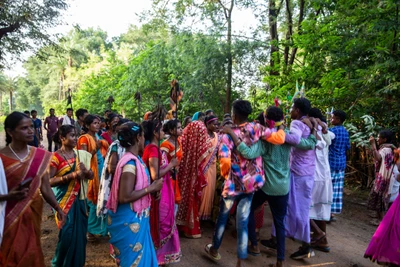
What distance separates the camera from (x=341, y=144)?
5645 mm

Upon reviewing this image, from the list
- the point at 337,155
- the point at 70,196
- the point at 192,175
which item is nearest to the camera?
the point at 70,196

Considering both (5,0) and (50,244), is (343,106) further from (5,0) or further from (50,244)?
(5,0)

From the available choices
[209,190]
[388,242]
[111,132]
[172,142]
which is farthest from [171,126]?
[388,242]

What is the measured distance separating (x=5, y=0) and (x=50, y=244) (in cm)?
955

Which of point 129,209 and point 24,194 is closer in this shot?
point 24,194

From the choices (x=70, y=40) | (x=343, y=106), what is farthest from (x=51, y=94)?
(x=343, y=106)

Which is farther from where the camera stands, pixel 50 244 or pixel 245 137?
pixel 50 244

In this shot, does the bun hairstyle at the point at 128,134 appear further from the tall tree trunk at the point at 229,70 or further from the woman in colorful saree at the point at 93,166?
the tall tree trunk at the point at 229,70

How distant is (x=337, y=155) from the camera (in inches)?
223

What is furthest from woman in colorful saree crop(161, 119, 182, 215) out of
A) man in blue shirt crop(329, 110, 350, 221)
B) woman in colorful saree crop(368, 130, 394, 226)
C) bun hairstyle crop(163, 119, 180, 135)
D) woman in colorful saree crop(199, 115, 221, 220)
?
woman in colorful saree crop(368, 130, 394, 226)

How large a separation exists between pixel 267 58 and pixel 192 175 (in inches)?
358

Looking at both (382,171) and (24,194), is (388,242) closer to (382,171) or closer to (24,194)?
(382,171)

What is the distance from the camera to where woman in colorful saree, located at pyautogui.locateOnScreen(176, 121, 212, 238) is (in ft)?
14.9

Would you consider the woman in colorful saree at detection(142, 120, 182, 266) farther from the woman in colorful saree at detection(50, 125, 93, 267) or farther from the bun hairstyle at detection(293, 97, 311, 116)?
the bun hairstyle at detection(293, 97, 311, 116)
